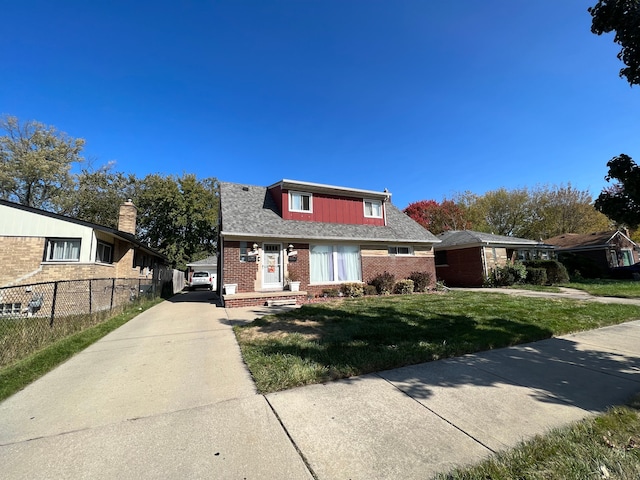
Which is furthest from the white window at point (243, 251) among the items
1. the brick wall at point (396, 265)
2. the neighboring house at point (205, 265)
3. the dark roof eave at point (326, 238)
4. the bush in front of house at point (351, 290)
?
the neighboring house at point (205, 265)

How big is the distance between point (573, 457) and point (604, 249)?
33926 mm

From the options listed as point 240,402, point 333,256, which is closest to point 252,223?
point 333,256

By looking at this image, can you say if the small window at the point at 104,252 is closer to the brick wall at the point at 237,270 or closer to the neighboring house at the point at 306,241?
the neighboring house at the point at 306,241

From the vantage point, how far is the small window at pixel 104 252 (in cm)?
1376

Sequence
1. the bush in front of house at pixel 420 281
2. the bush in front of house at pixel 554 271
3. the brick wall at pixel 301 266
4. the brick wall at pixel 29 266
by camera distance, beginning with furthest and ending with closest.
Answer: the bush in front of house at pixel 554 271
the bush in front of house at pixel 420 281
the brick wall at pixel 301 266
the brick wall at pixel 29 266

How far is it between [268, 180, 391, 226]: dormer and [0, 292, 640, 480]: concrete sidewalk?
1108 cm

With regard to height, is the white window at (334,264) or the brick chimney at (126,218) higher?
the brick chimney at (126,218)

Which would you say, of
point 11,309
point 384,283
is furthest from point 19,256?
point 384,283

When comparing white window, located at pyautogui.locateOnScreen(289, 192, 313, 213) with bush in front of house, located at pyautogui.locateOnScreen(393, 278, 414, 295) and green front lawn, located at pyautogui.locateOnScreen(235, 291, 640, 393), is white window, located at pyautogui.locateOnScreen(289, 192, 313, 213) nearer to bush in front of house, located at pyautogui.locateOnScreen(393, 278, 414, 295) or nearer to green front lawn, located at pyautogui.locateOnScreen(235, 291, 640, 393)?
bush in front of house, located at pyautogui.locateOnScreen(393, 278, 414, 295)

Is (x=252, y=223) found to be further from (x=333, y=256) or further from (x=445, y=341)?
(x=445, y=341)

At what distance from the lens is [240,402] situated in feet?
11.7

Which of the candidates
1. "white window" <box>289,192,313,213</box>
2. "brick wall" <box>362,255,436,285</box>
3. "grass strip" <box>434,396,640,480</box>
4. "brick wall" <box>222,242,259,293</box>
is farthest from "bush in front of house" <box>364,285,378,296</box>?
"grass strip" <box>434,396,640,480</box>

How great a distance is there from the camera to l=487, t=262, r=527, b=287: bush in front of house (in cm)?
1922

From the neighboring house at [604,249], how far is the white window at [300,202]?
22.4 metres
